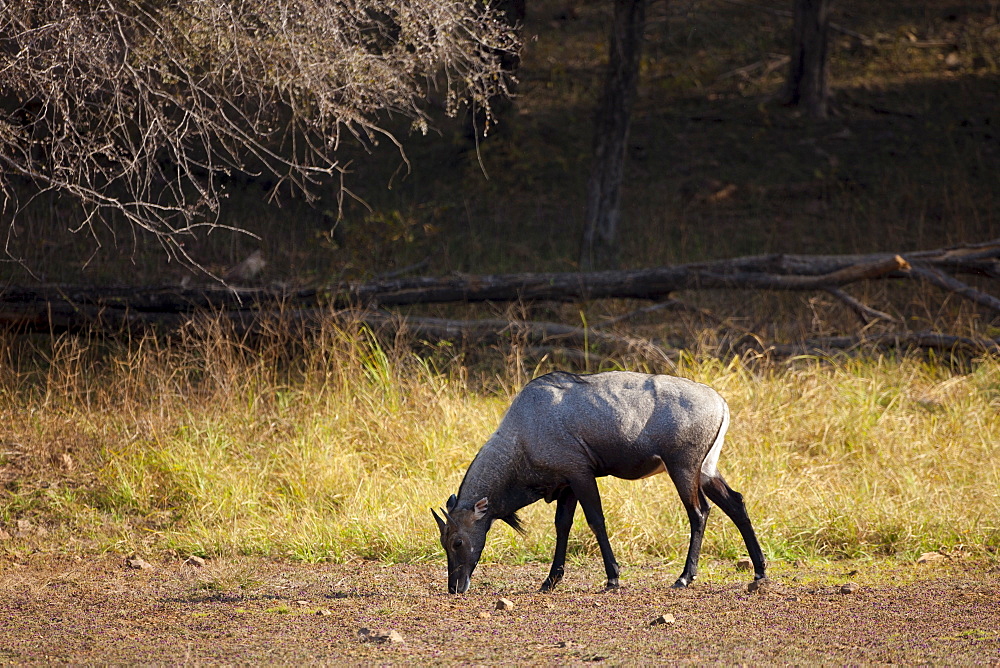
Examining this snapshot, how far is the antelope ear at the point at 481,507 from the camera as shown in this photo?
481 cm

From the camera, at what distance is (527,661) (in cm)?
407

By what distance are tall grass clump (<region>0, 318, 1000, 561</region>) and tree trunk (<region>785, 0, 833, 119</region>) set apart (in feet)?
32.2

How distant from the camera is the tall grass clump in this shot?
19.7 ft

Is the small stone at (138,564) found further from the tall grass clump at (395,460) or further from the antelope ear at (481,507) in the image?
the antelope ear at (481,507)

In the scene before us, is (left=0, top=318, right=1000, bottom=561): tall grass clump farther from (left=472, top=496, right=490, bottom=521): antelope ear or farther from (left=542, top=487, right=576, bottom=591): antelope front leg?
(left=472, top=496, right=490, bottom=521): antelope ear

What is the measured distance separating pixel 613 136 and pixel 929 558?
8770mm

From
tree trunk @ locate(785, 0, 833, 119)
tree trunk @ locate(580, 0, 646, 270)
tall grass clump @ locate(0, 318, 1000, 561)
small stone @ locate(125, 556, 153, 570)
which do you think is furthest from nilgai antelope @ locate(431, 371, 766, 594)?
tree trunk @ locate(785, 0, 833, 119)

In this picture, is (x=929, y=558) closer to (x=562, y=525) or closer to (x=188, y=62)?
(x=562, y=525)

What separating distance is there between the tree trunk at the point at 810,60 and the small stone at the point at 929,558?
1335 cm

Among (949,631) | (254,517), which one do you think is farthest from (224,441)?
(949,631)

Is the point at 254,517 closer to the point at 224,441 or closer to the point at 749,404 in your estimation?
the point at 224,441

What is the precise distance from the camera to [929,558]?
5609 mm

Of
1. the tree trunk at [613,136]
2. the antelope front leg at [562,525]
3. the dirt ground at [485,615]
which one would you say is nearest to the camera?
the dirt ground at [485,615]

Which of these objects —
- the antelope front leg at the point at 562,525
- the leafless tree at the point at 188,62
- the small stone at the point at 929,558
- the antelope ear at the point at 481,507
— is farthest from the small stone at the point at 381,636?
the small stone at the point at 929,558
